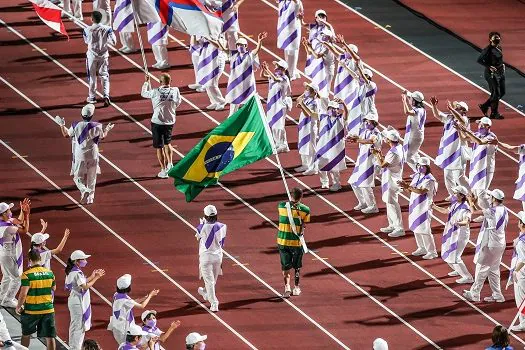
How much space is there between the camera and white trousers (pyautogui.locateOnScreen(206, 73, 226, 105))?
1629 inches

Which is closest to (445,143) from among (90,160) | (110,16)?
(90,160)

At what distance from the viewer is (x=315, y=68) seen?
1662 inches

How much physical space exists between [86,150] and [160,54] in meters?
6.55

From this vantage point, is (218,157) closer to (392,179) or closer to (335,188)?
(392,179)

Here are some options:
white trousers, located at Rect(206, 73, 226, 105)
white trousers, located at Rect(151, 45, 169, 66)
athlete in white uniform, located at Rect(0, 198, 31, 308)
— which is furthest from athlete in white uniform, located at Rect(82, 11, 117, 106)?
athlete in white uniform, located at Rect(0, 198, 31, 308)

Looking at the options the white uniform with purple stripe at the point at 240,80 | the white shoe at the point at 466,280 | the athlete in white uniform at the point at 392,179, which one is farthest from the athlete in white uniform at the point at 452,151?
the white uniform with purple stripe at the point at 240,80

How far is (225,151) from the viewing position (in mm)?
31625

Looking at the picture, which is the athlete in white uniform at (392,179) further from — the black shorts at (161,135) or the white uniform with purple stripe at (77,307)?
the white uniform with purple stripe at (77,307)

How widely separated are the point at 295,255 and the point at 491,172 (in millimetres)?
5766

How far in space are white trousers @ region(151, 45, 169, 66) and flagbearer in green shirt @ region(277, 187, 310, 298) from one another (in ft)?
33.8

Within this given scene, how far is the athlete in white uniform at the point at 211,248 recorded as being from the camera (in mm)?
33250

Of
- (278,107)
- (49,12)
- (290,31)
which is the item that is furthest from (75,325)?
(290,31)

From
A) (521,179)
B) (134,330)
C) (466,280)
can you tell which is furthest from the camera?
(521,179)

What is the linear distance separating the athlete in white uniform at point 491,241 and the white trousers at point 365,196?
12.1ft
